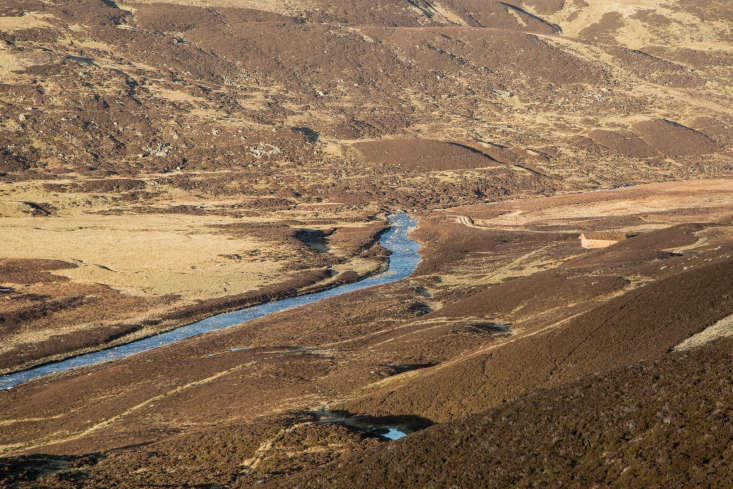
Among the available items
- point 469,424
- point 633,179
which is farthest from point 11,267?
point 633,179

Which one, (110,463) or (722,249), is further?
(722,249)

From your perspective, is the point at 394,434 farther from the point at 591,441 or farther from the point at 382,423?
the point at 591,441

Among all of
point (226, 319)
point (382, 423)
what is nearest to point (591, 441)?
point (382, 423)

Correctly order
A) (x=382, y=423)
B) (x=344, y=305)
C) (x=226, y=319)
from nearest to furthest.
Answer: (x=382, y=423) → (x=344, y=305) → (x=226, y=319)

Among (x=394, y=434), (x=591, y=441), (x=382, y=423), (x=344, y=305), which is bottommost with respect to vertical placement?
(x=344, y=305)

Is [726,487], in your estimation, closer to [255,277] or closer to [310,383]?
[310,383]

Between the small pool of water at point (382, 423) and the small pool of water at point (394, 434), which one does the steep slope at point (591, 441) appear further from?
the small pool of water at point (382, 423)

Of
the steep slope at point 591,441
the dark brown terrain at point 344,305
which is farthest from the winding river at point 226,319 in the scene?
the steep slope at point 591,441
